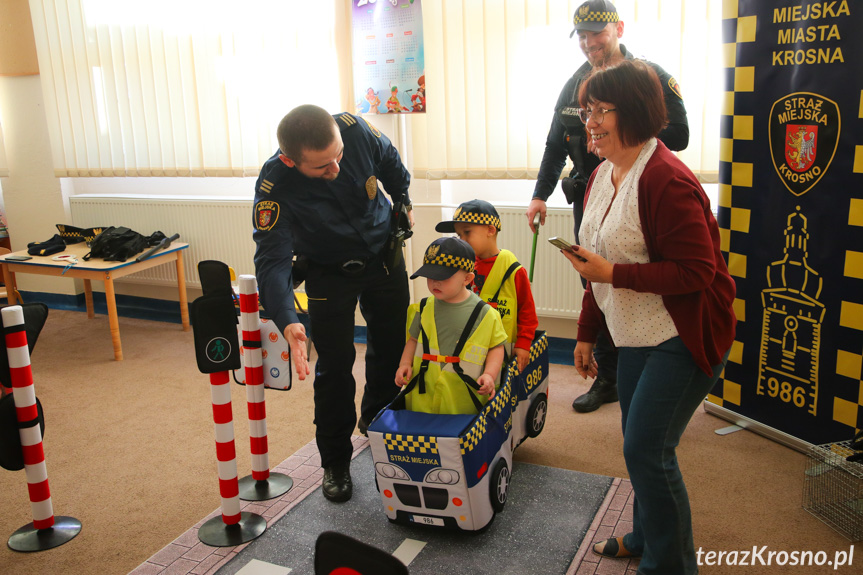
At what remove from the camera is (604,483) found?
2.76 m

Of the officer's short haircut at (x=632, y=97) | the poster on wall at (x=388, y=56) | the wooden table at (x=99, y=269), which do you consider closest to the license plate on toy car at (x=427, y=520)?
the officer's short haircut at (x=632, y=97)

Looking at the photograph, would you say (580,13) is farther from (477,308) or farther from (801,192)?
(477,308)

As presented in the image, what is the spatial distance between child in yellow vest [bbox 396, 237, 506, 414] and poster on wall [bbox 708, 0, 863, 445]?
1.23m

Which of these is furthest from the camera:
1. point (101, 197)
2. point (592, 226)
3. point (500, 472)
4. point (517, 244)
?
point (101, 197)

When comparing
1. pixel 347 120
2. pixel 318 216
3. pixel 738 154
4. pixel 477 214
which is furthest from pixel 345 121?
Answer: pixel 738 154

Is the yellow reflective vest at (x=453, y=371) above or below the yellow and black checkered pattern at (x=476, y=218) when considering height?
below

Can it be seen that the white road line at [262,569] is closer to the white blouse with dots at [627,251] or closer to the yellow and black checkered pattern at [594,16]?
the white blouse with dots at [627,251]

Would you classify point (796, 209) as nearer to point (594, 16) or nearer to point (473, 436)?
point (594, 16)

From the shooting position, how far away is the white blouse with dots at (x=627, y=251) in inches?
69.2

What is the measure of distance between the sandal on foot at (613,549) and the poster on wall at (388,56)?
2751 mm

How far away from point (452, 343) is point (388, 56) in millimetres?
2350

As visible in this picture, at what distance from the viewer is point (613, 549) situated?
229cm

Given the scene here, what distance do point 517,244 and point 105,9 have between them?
3.46 metres

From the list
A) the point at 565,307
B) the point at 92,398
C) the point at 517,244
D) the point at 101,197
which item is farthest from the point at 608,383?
the point at 101,197
